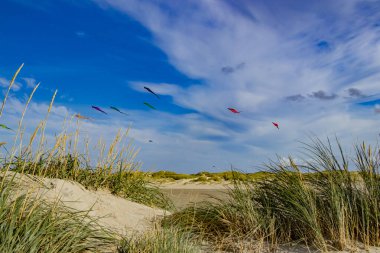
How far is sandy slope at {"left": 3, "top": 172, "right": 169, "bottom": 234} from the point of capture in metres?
5.10

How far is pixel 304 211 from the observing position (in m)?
4.37

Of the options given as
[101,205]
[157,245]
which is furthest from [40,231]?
[101,205]

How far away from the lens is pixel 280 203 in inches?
193

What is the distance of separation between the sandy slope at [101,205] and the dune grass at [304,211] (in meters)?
0.57

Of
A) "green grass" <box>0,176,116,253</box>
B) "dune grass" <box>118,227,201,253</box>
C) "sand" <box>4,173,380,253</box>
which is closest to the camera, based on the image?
"green grass" <box>0,176,116,253</box>

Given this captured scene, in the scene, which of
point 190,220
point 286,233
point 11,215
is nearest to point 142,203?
point 190,220

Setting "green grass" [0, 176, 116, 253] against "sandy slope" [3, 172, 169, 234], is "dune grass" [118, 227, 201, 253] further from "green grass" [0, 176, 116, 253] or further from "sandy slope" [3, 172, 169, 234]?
"sandy slope" [3, 172, 169, 234]

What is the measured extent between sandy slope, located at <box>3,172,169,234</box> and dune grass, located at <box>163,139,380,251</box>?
1.87 feet

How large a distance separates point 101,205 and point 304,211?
2909 millimetres

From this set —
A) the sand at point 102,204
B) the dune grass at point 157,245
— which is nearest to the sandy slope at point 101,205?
the sand at point 102,204

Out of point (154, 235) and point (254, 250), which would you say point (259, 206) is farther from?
point (154, 235)

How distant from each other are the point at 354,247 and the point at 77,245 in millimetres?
2764

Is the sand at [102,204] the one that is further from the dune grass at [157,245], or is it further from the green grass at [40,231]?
the dune grass at [157,245]

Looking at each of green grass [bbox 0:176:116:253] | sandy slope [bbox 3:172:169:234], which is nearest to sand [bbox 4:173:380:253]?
sandy slope [bbox 3:172:169:234]
